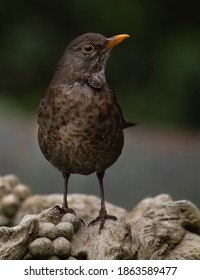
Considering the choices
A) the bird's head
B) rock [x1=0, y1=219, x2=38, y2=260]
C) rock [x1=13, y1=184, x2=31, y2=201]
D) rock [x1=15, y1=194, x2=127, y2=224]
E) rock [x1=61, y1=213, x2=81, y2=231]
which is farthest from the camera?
rock [x1=13, y1=184, x2=31, y2=201]

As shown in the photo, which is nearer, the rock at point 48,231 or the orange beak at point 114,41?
the rock at point 48,231

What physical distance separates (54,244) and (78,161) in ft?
1.60

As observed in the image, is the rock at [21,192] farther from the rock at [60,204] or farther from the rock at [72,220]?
the rock at [72,220]

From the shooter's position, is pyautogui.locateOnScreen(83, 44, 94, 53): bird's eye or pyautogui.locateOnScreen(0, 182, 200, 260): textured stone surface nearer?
pyautogui.locateOnScreen(0, 182, 200, 260): textured stone surface

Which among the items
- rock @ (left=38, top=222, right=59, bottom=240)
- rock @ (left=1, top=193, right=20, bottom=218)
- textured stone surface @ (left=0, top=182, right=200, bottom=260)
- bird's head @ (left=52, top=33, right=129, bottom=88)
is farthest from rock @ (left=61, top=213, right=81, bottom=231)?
rock @ (left=1, top=193, right=20, bottom=218)

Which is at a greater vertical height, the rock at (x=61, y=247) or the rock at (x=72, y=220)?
the rock at (x=72, y=220)

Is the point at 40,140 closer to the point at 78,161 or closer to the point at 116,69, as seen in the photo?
the point at 78,161

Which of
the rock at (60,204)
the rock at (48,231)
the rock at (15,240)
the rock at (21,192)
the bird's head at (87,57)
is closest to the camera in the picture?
the rock at (15,240)

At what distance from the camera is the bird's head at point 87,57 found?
423 centimetres

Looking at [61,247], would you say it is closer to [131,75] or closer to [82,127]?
[82,127]

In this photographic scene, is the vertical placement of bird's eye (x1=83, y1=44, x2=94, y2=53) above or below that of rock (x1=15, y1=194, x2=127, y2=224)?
above

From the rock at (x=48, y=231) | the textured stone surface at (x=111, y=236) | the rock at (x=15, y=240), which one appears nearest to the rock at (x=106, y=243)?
the textured stone surface at (x=111, y=236)

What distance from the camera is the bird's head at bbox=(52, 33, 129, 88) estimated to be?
4.23 m

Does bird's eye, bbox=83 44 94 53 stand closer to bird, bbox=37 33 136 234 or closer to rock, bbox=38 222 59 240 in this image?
bird, bbox=37 33 136 234
